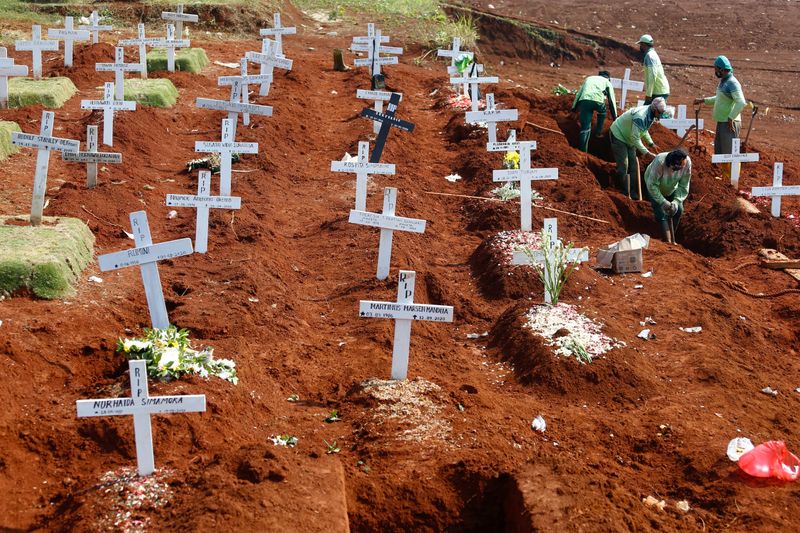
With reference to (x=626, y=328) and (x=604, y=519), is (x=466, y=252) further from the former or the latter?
(x=604, y=519)

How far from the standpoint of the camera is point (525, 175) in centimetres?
1056

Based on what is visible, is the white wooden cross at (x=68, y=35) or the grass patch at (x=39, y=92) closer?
the grass patch at (x=39, y=92)

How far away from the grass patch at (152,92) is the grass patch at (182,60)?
163cm

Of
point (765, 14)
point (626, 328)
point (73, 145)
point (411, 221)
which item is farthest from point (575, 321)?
Result: point (765, 14)

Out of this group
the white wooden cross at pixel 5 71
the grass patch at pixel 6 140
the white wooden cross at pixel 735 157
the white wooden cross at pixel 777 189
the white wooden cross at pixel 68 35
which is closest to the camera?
the grass patch at pixel 6 140

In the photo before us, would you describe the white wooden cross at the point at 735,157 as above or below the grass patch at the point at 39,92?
below

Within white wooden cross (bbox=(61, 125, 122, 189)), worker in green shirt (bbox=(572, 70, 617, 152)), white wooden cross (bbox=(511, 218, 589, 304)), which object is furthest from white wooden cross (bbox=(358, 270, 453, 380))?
worker in green shirt (bbox=(572, 70, 617, 152))

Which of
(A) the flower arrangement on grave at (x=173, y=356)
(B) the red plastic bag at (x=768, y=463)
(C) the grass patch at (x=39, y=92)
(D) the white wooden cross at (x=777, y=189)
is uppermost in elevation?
(C) the grass patch at (x=39, y=92)

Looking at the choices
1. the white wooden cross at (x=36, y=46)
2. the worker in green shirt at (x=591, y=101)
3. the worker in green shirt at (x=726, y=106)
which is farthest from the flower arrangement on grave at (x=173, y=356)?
the white wooden cross at (x=36, y=46)

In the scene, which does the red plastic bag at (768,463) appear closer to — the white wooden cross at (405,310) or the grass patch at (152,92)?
the white wooden cross at (405,310)

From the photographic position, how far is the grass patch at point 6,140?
11.8 meters

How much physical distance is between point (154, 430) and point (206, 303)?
230 cm

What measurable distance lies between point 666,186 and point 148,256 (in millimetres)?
6824

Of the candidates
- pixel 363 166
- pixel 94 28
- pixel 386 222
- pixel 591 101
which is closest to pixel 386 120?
pixel 363 166
